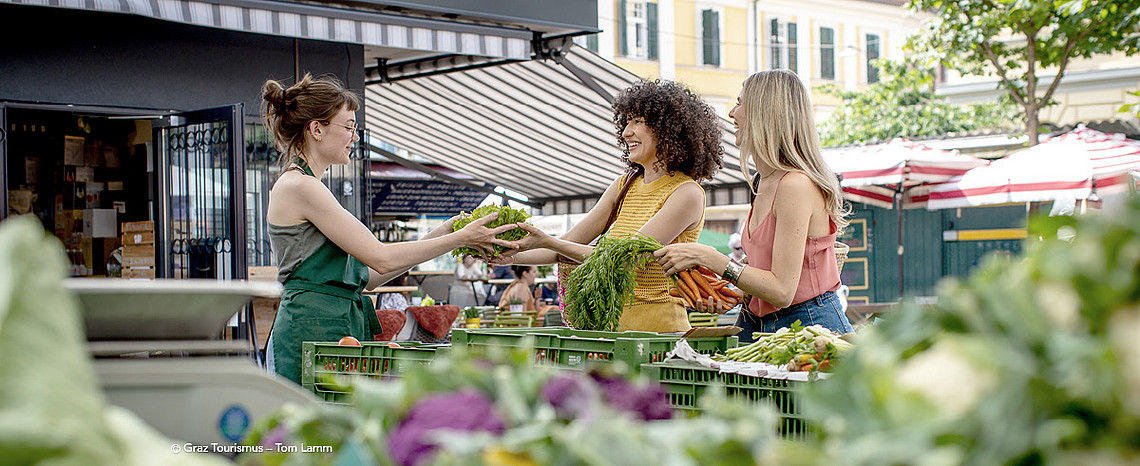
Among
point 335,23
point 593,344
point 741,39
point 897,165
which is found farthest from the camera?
point 741,39

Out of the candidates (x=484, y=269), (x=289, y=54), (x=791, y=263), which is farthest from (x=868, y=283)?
(x=791, y=263)

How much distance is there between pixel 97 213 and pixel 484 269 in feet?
24.6

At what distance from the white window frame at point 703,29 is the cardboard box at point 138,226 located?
68.6 ft

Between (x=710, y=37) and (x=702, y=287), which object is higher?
(x=710, y=37)

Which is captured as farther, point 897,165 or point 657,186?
point 897,165

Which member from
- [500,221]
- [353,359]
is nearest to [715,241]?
[500,221]

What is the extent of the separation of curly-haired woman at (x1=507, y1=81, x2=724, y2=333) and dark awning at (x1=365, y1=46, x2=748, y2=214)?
470 centimetres

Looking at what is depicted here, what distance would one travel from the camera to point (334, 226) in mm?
3443

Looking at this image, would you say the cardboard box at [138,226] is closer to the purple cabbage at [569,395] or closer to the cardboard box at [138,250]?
the cardboard box at [138,250]

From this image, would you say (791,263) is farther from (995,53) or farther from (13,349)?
(995,53)

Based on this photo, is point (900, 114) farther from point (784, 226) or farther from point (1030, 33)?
point (784, 226)

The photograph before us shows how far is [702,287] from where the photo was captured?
3.40 meters

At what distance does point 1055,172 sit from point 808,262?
7.58 meters

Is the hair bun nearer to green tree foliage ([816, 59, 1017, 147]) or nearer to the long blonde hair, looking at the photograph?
the long blonde hair
